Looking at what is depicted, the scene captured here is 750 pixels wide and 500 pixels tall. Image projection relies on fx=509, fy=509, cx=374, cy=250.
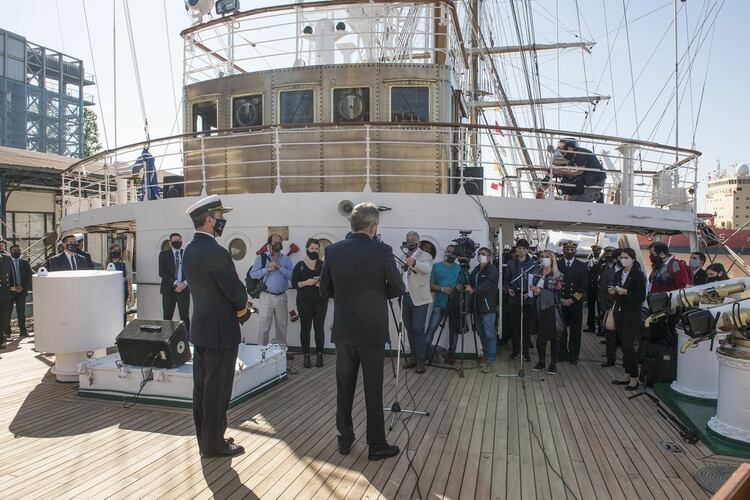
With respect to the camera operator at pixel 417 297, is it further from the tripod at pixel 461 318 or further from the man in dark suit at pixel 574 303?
the man in dark suit at pixel 574 303

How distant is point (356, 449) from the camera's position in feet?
14.1

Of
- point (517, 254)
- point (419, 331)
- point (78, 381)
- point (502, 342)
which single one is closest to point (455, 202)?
point (517, 254)

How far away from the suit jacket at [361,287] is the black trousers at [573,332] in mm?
4672

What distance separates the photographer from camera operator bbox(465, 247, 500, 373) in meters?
7.15

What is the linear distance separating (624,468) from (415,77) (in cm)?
692

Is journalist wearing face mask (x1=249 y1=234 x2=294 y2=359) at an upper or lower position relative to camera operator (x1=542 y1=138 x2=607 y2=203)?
lower

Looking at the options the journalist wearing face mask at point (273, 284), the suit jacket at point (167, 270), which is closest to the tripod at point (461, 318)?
the journalist wearing face mask at point (273, 284)

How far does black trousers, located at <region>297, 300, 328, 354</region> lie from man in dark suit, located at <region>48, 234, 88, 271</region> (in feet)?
14.4

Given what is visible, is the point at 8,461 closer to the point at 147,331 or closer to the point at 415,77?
the point at 147,331

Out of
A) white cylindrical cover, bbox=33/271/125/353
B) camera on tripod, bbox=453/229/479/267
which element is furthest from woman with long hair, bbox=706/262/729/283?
white cylindrical cover, bbox=33/271/125/353

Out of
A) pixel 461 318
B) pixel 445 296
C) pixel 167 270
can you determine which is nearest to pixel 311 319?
pixel 445 296

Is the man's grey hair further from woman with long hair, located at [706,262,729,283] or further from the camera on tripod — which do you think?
woman with long hair, located at [706,262,729,283]

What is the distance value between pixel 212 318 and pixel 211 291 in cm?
21

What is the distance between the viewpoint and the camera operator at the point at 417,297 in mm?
7008
